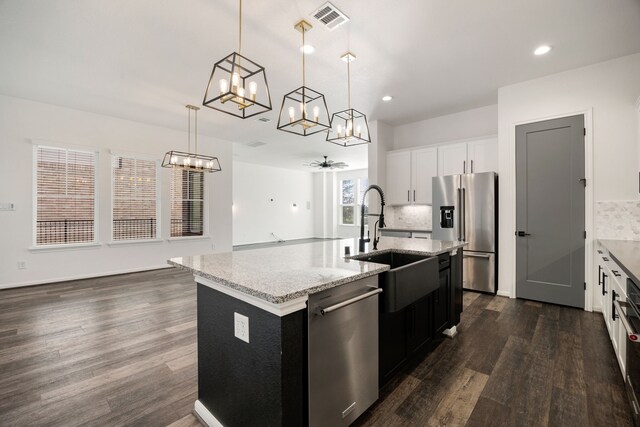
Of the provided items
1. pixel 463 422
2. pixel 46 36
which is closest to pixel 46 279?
pixel 46 36

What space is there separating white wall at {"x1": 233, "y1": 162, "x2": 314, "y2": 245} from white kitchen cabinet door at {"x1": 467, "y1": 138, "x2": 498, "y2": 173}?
24.8 feet

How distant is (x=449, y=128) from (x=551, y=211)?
7.58 feet

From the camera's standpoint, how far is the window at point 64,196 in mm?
4875

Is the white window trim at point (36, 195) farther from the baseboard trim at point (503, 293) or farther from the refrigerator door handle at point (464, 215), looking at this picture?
the baseboard trim at point (503, 293)

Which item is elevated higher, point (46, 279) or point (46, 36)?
point (46, 36)

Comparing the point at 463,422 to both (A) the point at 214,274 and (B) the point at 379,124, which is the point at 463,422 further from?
(B) the point at 379,124

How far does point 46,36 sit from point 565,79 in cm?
596

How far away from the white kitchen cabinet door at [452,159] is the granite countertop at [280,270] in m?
2.98

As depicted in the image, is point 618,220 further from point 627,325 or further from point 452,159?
point 627,325

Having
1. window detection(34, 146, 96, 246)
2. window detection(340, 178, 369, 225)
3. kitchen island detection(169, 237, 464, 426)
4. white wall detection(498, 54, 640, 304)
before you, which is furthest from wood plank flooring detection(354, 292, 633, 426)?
window detection(340, 178, 369, 225)

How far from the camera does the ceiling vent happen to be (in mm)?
2459

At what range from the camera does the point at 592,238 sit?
11.3 ft

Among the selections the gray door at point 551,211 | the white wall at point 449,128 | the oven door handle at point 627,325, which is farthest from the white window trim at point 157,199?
the oven door handle at point 627,325

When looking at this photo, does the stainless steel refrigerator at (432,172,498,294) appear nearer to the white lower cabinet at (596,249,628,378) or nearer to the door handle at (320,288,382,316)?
the white lower cabinet at (596,249,628,378)
